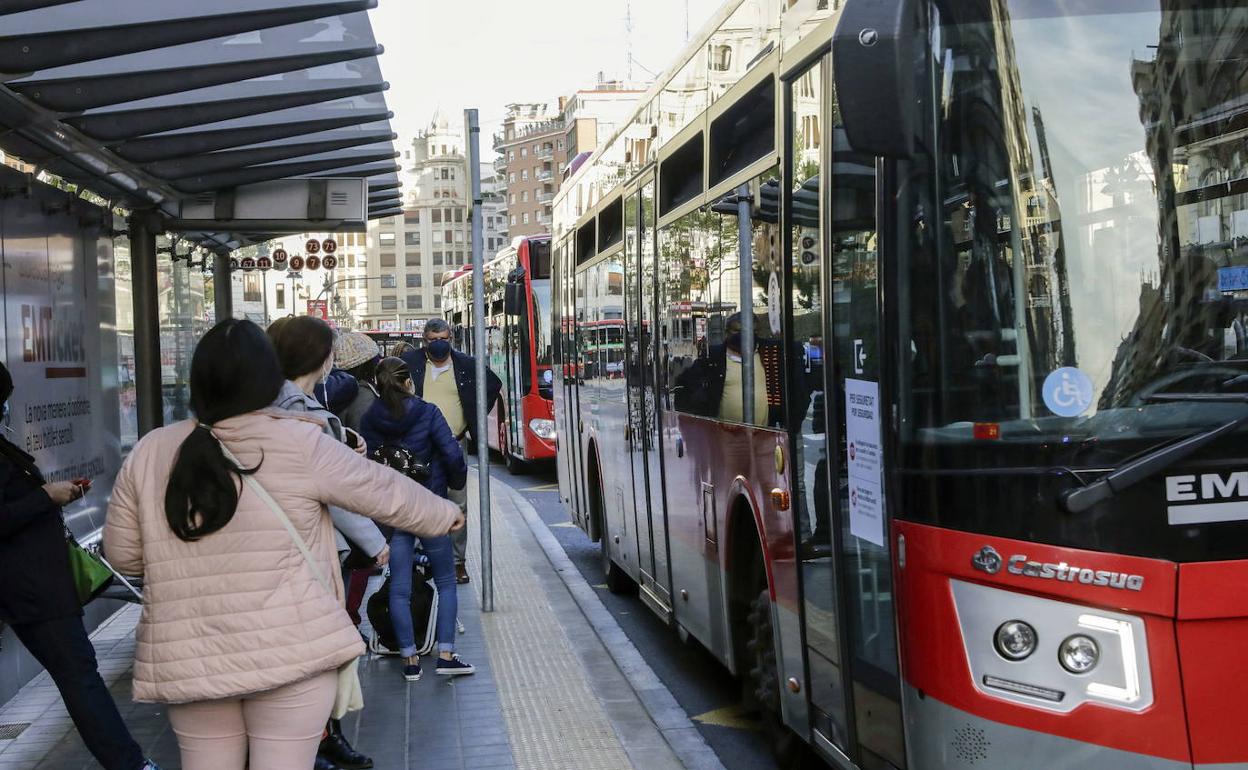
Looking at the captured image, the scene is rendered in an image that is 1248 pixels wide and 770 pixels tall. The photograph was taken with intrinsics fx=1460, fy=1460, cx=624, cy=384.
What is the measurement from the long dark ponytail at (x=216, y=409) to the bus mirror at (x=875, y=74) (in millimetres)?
1687

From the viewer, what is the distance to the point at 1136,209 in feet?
13.1

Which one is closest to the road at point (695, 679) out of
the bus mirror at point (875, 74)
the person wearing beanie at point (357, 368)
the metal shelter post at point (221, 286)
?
the person wearing beanie at point (357, 368)

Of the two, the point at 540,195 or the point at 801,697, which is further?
the point at 540,195

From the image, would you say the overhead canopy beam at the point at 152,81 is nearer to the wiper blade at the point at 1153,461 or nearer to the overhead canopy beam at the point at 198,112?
the overhead canopy beam at the point at 198,112

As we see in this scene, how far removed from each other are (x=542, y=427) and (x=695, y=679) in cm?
1364

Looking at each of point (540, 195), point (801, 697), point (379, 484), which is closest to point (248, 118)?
point (801, 697)

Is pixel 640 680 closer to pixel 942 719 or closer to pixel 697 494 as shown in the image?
pixel 697 494

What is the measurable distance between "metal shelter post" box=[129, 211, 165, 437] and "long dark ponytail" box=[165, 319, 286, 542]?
8.63 meters

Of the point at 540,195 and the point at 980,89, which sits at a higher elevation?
the point at 540,195

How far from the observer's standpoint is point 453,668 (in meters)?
8.23

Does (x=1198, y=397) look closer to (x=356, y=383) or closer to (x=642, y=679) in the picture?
(x=642, y=679)

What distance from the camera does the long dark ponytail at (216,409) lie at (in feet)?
11.8

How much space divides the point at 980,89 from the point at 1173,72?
0.51 m

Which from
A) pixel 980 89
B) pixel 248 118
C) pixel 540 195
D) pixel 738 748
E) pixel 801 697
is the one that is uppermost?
pixel 540 195
